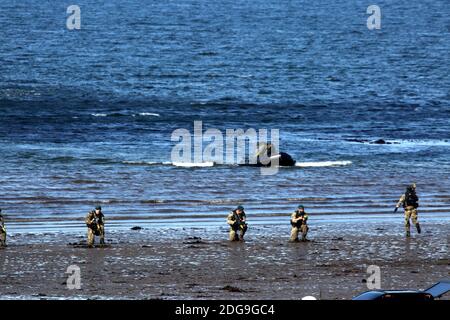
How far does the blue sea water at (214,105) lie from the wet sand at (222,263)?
587cm

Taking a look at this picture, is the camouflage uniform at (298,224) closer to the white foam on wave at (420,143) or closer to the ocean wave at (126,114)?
the white foam on wave at (420,143)

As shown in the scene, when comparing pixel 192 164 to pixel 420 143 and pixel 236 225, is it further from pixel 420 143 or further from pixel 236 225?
pixel 236 225

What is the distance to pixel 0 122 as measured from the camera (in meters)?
78.5

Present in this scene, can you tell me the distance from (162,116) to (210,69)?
4326cm

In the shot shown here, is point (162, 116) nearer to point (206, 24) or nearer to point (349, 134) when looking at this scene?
point (349, 134)

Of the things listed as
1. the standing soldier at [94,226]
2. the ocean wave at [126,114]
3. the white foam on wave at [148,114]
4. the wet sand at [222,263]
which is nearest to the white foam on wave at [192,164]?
the wet sand at [222,263]

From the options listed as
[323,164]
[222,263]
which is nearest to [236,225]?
[222,263]

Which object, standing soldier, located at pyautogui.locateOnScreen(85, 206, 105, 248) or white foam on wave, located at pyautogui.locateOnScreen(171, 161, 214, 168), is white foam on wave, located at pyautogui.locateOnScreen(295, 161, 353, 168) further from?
standing soldier, located at pyautogui.locateOnScreen(85, 206, 105, 248)

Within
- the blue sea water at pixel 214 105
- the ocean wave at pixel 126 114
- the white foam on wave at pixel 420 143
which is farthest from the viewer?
the ocean wave at pixel 126 114

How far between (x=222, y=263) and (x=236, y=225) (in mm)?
3763

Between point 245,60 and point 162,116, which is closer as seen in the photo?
point 162,116

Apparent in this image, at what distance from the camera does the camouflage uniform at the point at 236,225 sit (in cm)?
3153

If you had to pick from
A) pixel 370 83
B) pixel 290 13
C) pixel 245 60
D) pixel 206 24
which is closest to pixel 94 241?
pixel 370 83

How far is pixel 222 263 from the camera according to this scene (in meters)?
27.9
